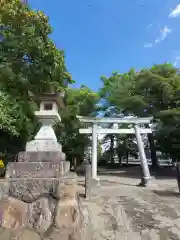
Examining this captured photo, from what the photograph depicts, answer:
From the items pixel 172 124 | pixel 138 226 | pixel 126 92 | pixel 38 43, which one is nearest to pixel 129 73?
pixel 126 92

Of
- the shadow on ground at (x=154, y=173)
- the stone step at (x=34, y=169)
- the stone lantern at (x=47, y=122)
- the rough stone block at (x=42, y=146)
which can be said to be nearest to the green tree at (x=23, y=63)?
the stone lantern at (x=47, y=122)

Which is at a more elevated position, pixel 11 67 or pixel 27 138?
pixel 11 67

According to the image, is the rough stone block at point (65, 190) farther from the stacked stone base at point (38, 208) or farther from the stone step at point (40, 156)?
the stone step at point (40, 156)

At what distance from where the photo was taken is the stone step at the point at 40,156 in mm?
3055

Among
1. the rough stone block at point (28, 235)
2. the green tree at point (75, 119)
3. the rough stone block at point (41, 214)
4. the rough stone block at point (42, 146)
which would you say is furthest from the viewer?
the green tree at point (75, 119)

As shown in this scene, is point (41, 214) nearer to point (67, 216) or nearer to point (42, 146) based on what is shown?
point (67, 216)

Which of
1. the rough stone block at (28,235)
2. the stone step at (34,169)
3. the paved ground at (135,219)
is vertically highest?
the stone step at (34,169)

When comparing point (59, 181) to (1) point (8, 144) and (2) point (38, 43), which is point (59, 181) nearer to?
(2) point (38, 43)

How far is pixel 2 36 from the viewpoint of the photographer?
7.39 metres

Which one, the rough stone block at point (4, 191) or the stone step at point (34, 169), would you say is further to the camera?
the stone step at point (34, 169)

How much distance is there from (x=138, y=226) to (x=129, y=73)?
17.5 m

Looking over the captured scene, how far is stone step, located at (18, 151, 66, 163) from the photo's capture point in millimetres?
3055

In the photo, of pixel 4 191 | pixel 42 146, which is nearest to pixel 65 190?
pixel 4 191

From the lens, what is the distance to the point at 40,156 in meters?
3.09
